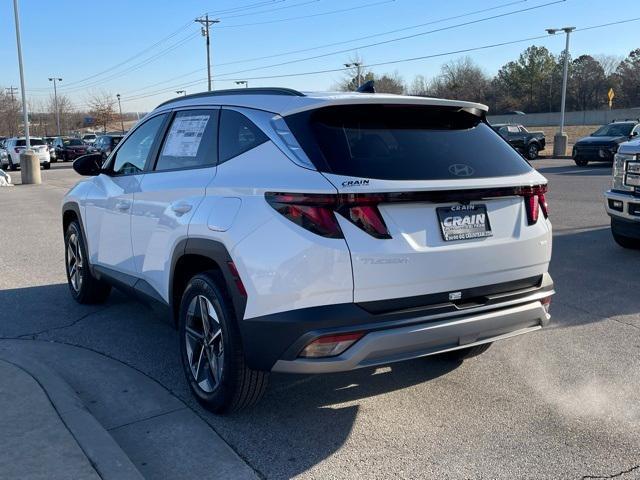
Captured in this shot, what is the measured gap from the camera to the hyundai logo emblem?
3406 millimetres

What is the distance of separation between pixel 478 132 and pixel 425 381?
5.50ft

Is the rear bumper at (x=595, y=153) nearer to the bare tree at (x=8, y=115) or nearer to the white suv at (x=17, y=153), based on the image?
the white suv at (x=17, y=153)

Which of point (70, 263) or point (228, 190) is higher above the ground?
point (228, 190)

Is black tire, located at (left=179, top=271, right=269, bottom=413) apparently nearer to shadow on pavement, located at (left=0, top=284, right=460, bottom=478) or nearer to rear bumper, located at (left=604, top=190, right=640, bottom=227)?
shadow on pavement, located at (left=0, top=284, right=460, bottom=478)

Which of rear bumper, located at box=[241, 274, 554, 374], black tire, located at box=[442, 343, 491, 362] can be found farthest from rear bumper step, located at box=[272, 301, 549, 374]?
black tire, located at box=[442, 343, 491, 362]

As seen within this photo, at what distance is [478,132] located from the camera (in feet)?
12.5

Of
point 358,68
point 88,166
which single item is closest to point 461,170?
point 88,166

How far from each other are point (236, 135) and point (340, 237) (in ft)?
3.62

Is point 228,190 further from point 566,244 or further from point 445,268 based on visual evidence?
point 566,244

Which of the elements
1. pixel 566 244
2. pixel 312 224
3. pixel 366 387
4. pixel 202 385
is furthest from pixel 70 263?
pixel 566 244

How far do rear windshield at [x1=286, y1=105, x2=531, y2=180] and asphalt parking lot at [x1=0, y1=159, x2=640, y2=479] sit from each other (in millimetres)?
1440

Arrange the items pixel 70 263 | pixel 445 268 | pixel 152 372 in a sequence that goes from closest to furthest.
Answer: pixel 445 268, pixel 152 372, pixel 70 263

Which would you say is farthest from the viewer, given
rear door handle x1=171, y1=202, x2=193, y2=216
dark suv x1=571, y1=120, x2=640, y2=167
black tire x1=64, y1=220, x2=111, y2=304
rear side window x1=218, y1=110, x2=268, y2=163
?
dark suv x1=571, y1=120, x2=640, y2=167

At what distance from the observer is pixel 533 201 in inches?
147
